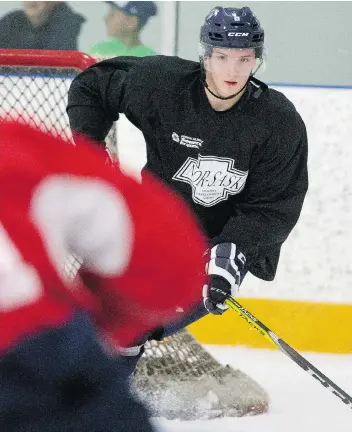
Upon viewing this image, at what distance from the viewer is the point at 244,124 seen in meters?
1.81

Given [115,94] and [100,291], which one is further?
[115,94]

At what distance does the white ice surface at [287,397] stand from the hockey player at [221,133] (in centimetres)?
43

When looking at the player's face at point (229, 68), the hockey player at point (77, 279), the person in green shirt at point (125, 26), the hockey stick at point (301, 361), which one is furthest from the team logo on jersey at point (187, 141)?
the hockey player at point (77, 279)

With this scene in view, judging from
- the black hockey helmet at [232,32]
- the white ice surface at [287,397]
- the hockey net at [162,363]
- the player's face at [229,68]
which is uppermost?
the black hockey helmet at [232,32]

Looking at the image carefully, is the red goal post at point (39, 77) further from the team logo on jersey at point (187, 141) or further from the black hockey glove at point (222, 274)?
the black hockey glove at point (222, 274)

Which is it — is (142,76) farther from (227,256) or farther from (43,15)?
(43,15)

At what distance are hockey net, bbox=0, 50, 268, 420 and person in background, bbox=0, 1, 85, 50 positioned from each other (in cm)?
55

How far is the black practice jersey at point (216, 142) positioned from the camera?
1.82 meters

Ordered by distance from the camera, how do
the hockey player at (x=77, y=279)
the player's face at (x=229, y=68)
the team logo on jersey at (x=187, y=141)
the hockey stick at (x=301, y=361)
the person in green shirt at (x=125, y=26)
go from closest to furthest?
the hockey player at (x=77, y=279), the hockey stick at (x=301, y=361), the player's face at (x=229, y=68), the team logo on jersey at (x=187, y=141), the person in green shirt at (x=125, y=26)

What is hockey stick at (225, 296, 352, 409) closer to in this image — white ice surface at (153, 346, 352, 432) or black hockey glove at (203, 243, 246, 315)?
black hockey glove at (203, 243, 246, 315)

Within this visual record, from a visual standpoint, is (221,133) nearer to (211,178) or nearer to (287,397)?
(211,178)

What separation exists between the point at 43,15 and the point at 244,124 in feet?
4.61

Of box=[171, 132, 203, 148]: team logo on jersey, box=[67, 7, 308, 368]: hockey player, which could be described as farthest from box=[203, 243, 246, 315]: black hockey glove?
box=[171, 132, 203, 148]: team logo on jersey

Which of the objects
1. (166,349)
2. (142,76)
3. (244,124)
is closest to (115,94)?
(142,76)
